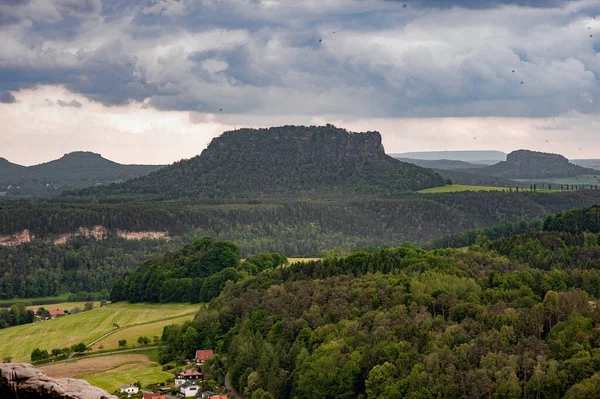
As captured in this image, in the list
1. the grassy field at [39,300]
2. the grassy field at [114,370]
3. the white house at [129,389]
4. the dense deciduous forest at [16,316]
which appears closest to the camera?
the white house at [129,389]

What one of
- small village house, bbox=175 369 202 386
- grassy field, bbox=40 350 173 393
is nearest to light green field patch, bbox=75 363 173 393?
grassy field, bbox=40 350 173 393

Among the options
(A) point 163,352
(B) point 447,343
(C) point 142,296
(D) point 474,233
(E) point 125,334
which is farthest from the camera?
(D) point 474,233

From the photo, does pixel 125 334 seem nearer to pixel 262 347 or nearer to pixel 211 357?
pixel 211 357

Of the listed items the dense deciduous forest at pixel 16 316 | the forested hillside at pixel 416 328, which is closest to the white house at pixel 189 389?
the forested hillside at pixel 416 328

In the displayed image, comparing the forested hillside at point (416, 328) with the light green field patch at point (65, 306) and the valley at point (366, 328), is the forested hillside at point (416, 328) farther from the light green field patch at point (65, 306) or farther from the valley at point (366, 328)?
the light green field patch at point (65, 306)

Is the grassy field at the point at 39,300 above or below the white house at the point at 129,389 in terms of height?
below

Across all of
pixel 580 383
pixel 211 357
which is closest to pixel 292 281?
pixel 211 357
